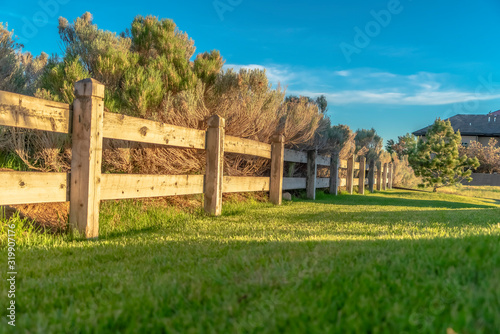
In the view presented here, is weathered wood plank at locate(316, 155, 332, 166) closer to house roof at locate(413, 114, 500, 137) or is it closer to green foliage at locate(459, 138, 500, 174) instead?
green foliage at locate(459, 138, 500, 174)

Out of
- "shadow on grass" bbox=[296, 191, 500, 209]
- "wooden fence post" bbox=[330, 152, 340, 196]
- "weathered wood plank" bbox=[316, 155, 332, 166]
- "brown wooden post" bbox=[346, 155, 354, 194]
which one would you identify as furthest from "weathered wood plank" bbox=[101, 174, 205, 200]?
"brown wooden post" bbox=[346, 155, 354, 194]

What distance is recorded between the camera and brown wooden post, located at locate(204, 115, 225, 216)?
623cm

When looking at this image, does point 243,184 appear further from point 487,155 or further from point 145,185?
point 487,155

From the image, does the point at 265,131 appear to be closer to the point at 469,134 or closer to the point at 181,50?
the point at 181,50

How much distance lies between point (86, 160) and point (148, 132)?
1130mm

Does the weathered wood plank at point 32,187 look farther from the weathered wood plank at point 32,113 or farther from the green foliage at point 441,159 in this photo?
the green foliage at point 441,159

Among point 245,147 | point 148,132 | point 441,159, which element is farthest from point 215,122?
point 441,159

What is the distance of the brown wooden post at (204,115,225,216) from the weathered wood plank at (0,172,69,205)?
250 centimetres

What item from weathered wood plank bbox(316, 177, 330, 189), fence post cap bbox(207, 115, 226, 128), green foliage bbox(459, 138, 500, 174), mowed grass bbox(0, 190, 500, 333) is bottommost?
mowed grass bbox(0, 190, 500, 333)

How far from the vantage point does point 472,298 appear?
1542 mm

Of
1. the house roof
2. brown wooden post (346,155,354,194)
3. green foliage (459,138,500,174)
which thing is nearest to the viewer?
brown wooden post (346,155,354,194)

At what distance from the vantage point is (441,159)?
63.9ft

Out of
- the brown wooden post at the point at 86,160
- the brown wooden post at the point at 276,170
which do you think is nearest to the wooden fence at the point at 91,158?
the brown wooden post at the point at 86,160

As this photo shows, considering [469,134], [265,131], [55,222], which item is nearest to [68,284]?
[55,222]
